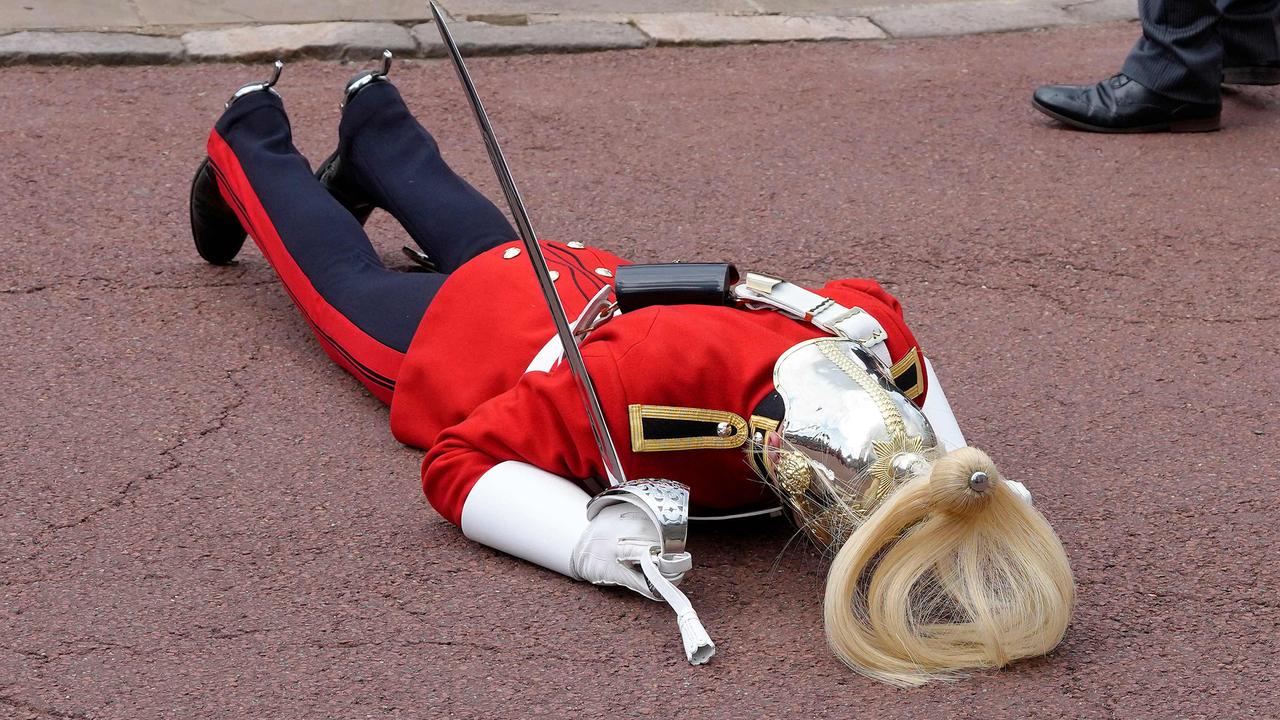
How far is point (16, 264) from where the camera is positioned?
3016 millimetres

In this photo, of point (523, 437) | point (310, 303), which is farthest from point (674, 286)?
point (310, 303)

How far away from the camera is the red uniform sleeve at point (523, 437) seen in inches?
76.4

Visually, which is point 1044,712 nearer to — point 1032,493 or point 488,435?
point 1032,493

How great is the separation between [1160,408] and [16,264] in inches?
86.9

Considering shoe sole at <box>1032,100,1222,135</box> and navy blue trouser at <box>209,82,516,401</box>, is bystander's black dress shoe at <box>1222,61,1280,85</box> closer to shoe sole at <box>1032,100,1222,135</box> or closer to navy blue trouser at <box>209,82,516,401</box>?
shoe sole at <box>1032,100,1222,135</box>

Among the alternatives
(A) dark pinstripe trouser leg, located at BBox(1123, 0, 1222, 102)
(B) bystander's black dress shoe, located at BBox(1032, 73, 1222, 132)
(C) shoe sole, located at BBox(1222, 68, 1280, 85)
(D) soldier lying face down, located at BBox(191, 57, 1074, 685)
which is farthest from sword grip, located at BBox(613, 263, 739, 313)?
(C) shoe sole, located at BBox(1222, 68, 1280, 85)

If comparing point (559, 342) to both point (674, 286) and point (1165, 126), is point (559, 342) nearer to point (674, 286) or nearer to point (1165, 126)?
point (674, 286)

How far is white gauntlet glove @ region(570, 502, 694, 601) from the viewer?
1862 mm

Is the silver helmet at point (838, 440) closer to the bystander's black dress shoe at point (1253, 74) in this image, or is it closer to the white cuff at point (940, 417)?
the white cuff at point (940, 417)

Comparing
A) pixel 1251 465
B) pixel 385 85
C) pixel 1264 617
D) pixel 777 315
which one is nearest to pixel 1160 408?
pixel 1251 465

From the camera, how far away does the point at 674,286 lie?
206 cm

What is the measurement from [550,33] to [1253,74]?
2.01m

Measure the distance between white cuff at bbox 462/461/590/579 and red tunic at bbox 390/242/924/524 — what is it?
21mm

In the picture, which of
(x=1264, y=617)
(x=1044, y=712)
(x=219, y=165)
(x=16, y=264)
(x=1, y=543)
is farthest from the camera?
(x=16, y=264)
